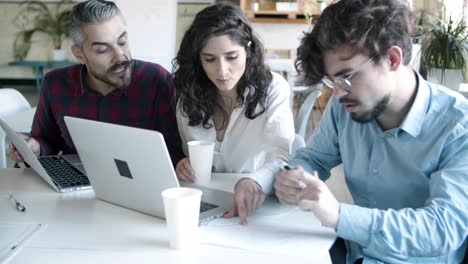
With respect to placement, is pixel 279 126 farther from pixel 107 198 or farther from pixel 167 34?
pixel 167 34

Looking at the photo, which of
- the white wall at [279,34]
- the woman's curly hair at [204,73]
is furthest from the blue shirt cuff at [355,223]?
the white wall at [279,34]

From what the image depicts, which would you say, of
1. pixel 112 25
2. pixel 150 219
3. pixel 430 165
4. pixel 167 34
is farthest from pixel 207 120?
pixel 167 34

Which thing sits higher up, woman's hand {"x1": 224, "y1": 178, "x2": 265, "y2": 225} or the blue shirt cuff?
the blue shirt cuff

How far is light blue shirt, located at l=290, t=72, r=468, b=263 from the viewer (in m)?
0.97

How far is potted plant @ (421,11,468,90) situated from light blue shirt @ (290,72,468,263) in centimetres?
188

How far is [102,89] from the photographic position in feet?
6.00

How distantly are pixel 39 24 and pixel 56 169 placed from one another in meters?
5.41

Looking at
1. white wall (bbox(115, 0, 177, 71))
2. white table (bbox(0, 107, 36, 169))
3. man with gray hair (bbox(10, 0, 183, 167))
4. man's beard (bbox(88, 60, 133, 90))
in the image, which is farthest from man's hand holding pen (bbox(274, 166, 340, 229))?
white wall (bbox(115, 0, 177, 71))

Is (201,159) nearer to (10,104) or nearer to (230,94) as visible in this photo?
(230,94)

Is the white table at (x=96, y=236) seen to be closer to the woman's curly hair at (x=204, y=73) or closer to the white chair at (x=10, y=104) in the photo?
the woman's curly hair at (x=204, y=73)

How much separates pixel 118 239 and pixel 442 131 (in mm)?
732

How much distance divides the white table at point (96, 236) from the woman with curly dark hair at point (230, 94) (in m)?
0.48

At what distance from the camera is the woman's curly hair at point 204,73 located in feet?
5.29

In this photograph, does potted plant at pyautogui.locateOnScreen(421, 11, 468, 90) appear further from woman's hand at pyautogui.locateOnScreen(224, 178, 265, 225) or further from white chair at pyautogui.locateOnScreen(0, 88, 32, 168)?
white chair at pyautogui.locateOnScreen(0, 88, 32, 168)
